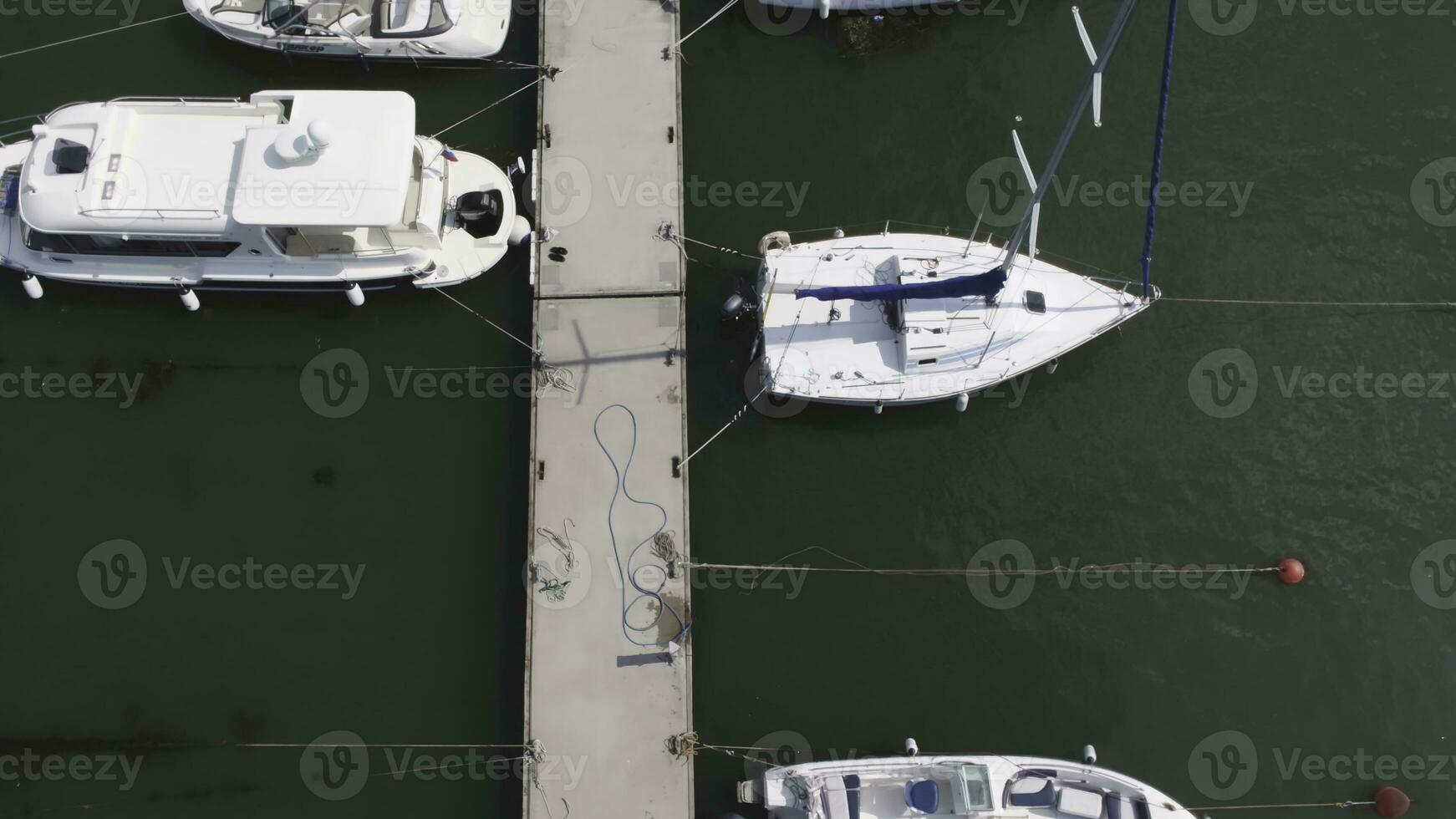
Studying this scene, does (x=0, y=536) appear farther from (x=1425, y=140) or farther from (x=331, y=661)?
(x=1425, y=140)

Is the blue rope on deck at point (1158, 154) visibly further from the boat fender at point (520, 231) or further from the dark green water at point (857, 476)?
the boat fender at point (520, 231)

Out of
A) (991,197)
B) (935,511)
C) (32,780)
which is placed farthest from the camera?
(991,197)

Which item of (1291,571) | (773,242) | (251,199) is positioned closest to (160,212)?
(251,199)

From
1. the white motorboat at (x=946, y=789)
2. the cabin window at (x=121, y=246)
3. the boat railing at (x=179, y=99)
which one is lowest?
the white motorboat at (x=946, y=789)

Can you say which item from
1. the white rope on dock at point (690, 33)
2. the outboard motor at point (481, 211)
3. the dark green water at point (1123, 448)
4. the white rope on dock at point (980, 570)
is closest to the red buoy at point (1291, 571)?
the white rope on dock at point (980, 570)

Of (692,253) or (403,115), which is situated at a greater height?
(403,115)

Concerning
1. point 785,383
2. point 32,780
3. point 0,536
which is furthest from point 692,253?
point 32,780

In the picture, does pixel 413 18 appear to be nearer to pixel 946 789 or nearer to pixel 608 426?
pixel 608 426
